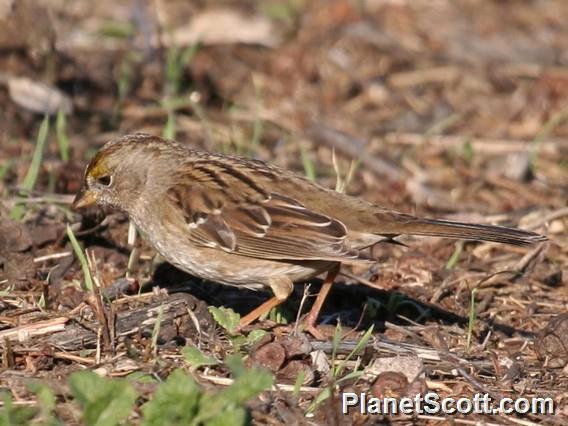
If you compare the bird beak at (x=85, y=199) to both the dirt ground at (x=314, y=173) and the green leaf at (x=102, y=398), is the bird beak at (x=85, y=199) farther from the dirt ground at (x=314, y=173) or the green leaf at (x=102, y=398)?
the green leaf at (x=102, y=398)

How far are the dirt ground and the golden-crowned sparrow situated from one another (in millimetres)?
222

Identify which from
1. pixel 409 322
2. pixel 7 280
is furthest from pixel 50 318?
pixel 409 322

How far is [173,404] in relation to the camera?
11.9ft

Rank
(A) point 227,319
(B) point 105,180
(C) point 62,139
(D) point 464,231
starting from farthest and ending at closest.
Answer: (C) point 62,139 < (B) point 105,180 < (D) point 464,231 < (A) point 227,319

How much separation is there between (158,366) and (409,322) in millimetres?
1462

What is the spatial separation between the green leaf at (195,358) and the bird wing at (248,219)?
0.73m

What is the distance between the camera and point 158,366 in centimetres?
426

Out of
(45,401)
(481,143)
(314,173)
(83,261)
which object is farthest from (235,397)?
(481,143)

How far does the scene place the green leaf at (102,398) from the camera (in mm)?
3609

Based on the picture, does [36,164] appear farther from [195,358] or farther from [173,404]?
[173,404]

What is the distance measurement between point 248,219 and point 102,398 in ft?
5.23

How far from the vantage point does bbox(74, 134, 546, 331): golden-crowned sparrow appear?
487 centimetres

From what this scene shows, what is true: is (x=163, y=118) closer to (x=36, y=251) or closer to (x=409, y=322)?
(x=36, y=251)

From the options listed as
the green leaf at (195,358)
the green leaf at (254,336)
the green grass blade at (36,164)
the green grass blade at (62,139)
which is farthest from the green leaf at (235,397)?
the green grass blade at (62,139)
